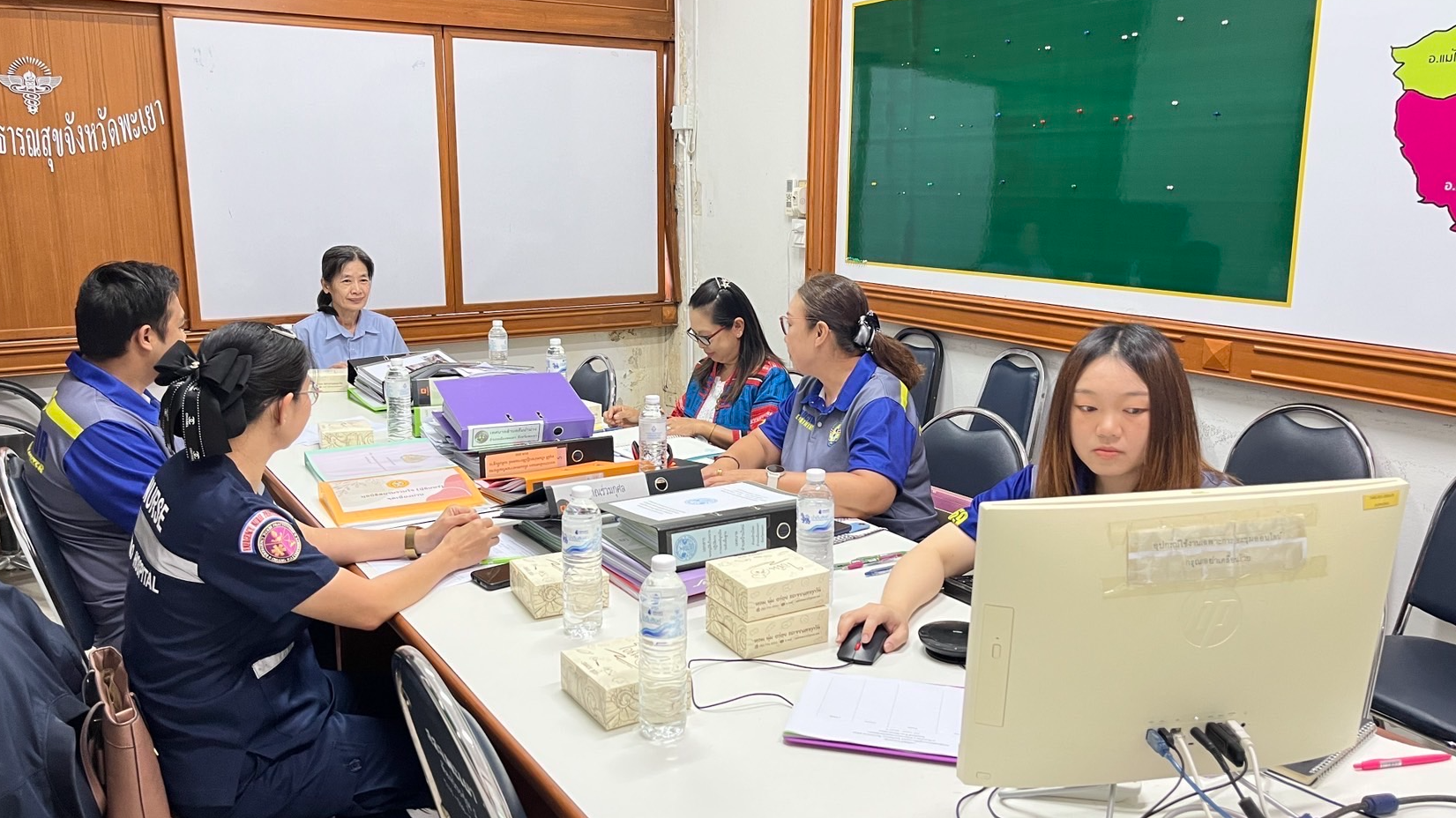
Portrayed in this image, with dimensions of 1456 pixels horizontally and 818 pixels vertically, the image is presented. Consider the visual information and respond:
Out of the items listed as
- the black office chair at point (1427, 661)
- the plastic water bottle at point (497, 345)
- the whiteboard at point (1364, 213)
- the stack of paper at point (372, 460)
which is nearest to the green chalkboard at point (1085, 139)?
the whiteboard at point (1364, 213)

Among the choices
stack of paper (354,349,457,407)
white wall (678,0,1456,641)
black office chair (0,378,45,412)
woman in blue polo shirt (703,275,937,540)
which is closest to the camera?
woman in blue polo shirt (703,275,937,540)

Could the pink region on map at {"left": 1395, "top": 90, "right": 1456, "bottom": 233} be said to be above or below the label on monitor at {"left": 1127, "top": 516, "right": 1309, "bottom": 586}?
above

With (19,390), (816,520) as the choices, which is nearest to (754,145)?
(19,390)

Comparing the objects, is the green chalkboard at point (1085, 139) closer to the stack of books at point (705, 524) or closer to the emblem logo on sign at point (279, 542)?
the stack of books at point (705, 524)

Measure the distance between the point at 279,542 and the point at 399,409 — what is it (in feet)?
4.82

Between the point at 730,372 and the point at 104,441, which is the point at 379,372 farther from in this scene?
the point at 104,441

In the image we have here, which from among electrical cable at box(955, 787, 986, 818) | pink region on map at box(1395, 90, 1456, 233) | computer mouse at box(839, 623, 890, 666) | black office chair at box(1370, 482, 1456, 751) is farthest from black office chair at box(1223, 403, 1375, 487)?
electrical cable at box(955, 787, 986, 818)

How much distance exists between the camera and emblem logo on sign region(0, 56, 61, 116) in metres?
3.90

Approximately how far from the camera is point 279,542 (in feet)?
5.24

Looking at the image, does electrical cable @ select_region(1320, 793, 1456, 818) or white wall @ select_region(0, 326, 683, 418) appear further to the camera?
white wall @ select_region(0, 326, 683, 418)

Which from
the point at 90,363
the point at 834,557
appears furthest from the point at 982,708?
the point at 90,363

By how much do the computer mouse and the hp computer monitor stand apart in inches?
20.0

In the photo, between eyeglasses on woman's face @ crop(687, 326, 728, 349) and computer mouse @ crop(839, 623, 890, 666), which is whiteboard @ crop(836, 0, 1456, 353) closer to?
eyeglasses on woman's face @ crop(687, 326, 728, 349)

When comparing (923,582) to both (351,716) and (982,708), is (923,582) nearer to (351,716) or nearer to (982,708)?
(982,708)
